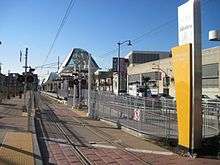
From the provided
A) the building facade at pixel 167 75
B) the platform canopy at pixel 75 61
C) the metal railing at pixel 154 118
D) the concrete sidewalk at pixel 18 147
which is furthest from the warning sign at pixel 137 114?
the platform canopy at pixel 75 61

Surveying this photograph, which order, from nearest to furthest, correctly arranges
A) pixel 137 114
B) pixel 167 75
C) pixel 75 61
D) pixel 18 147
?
1. pixel 18 147
2. pixel 137 114
3. pixel 75 61
4. pixel 167 75

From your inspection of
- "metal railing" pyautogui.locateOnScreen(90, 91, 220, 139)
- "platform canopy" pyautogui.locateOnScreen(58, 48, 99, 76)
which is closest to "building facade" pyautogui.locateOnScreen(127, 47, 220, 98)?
"platform canopy" pyautogui.locateOnScreen(58, 48, 99, 76)

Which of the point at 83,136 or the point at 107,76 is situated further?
the point at 107,76

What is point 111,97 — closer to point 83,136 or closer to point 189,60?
point 83,136

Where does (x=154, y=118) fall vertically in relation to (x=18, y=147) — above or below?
above

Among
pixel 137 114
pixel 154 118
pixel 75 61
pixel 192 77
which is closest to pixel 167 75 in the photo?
pixel 75 61

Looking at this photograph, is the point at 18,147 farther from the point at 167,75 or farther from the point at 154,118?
the point at 167,75

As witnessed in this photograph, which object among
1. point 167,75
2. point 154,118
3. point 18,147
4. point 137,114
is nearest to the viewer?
point 18,147

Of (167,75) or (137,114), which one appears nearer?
(137,114)

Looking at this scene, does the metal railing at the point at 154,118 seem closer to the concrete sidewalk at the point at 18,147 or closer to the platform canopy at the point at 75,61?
the concrete sidewalk at the point at 18,147

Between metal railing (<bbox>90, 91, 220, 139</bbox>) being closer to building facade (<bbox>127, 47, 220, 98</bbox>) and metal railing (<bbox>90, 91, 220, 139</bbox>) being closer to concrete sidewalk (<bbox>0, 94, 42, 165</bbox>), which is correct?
concrete sidewalk (<bbox>0, 94, 42, 165</bbox>)

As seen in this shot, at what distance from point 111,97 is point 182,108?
13834 mm

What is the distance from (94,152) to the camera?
603 inches

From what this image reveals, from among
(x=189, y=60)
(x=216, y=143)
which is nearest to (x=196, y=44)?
(x=189, y=60)
